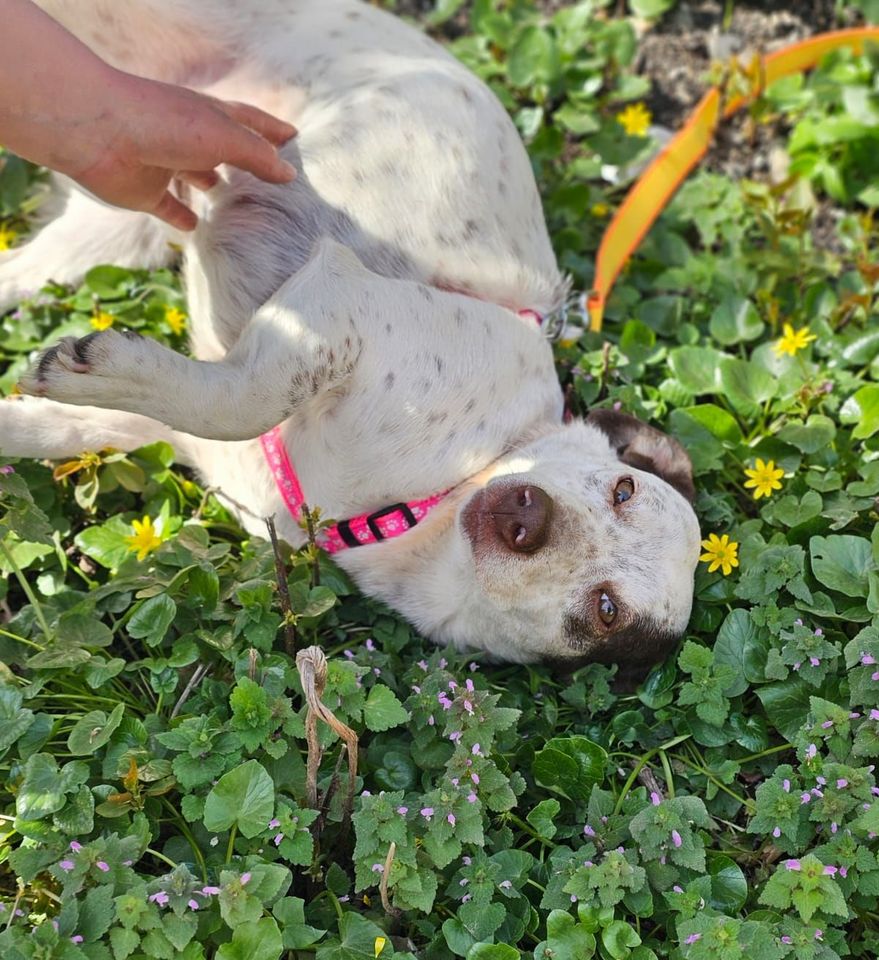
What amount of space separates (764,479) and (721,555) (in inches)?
14.5

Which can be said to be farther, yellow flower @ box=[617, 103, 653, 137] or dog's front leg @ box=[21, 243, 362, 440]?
yellow flower @ box=[617, 103, 653, 137]

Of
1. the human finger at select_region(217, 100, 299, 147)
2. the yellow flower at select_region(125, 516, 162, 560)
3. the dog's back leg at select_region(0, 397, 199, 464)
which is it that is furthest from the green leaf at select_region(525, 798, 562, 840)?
the human finger at select_region(217, 100, 299, 147)

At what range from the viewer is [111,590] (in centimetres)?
322

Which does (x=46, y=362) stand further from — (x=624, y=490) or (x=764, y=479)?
(x=764, y=479)

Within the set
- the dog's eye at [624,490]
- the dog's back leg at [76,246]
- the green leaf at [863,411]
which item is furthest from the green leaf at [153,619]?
the green leaf at [863,411]

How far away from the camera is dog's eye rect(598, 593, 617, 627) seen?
3.10 metres

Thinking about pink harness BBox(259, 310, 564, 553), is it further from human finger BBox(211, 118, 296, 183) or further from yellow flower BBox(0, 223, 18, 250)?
yellow flower BBox(0, 223, 18, 250)

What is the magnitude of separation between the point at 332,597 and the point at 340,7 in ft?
7.01

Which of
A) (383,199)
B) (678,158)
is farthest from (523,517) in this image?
(678,158)

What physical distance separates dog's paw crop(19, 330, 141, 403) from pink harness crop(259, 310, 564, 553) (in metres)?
0.53

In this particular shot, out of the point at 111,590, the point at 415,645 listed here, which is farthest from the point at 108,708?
the point at 415,645

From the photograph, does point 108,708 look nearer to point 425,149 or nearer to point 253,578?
point 253,578

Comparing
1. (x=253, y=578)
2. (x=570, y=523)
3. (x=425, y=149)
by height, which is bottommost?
(x=253, y=578)

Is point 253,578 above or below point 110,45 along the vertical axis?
below
